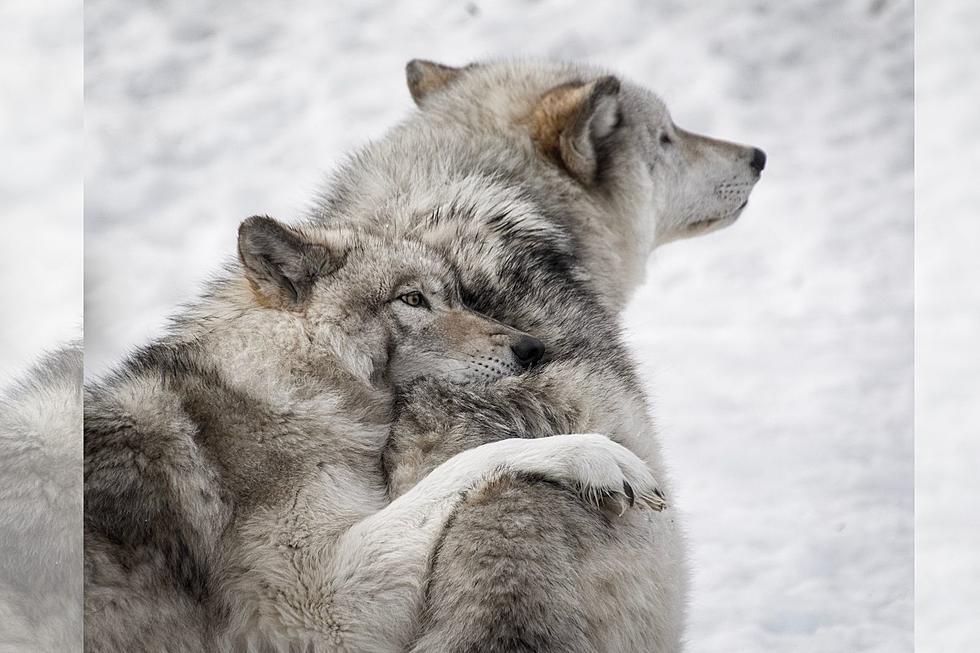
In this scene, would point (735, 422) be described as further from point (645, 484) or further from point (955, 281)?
point (645, 484)

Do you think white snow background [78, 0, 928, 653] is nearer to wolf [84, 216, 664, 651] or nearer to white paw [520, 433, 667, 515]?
wolf [84, 216, 664, 651]

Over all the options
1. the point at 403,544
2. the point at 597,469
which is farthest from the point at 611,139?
→ the point at 403,544

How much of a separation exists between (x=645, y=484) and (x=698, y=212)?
95cm

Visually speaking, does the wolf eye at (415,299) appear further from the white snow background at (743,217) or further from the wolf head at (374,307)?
the white snow background at (743,217)

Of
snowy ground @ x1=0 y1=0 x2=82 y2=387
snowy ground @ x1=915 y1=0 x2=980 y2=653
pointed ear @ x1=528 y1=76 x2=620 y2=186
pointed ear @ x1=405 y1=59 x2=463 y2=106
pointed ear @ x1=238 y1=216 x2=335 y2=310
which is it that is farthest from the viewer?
pointed ear @ x1=405 y1=59 x2=463 y2=106

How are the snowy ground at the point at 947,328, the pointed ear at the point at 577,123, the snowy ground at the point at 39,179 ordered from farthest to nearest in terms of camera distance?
the snowy ground at the point at 947,328 → the pointed ear at the point at 577,123 → the snowy ground at the point at 39,179

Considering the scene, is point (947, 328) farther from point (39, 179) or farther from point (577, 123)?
point (39, 179)

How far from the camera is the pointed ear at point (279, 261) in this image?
58.0 inches

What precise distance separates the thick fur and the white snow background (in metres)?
0.77

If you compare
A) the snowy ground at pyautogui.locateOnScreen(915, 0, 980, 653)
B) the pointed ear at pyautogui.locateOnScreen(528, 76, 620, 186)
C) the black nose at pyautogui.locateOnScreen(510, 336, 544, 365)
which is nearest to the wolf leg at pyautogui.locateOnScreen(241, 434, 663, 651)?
the black nose at pyautogui.locateOnScreen(510, 336, 544, 365)

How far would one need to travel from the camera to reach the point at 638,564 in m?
1.37

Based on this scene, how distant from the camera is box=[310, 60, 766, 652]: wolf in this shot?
1.26 m

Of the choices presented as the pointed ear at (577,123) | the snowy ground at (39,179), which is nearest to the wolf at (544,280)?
the pointed ear at (577,123)

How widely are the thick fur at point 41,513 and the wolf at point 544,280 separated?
15.1 inches
